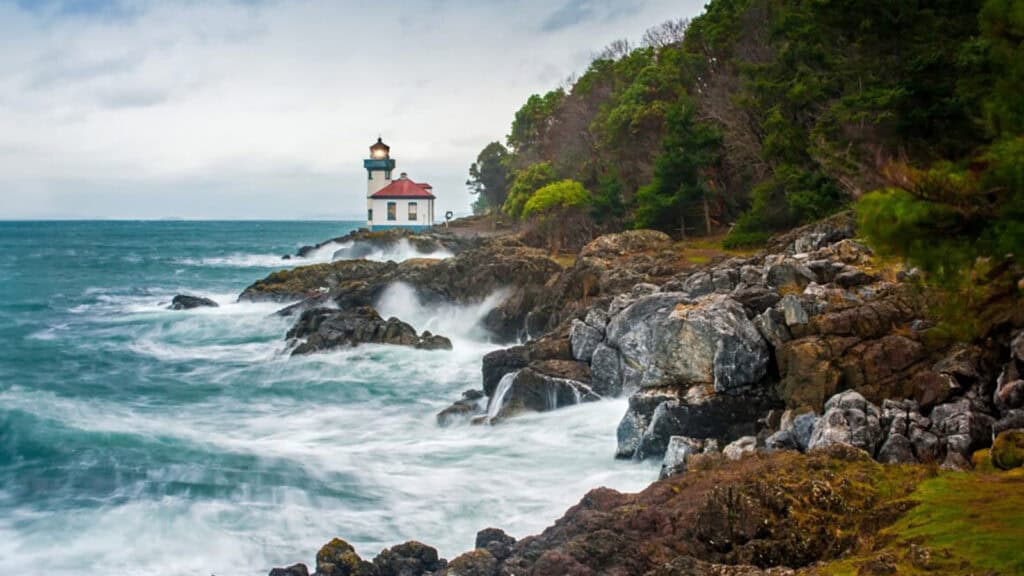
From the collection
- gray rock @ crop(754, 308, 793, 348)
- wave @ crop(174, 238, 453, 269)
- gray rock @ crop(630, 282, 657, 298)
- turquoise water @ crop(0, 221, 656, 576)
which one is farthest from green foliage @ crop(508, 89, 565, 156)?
gray rock @ crop(754, 308, 793, 348)

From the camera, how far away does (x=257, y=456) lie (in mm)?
16719

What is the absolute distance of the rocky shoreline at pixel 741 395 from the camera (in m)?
8.16

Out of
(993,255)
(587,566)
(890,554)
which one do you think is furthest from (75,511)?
(993,255)

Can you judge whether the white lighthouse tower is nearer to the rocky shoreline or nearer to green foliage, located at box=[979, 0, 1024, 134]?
the rocky shoreline

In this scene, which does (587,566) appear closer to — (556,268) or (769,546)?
(769,546)

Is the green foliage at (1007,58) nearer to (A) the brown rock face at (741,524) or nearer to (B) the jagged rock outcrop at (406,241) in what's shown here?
(A) the brown rock face at (741,524)

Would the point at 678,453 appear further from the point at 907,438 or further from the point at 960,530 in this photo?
the point at 960,530

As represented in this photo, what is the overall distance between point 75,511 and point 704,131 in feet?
87.8

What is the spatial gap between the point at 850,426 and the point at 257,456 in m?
11.6

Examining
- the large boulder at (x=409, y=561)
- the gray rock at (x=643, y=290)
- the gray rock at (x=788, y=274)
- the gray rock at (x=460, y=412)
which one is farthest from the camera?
the gray rock at (x=643, y=290)

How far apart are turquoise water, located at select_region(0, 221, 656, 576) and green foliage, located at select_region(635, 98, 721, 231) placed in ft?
28.9

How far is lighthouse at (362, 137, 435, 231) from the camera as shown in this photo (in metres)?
73.8

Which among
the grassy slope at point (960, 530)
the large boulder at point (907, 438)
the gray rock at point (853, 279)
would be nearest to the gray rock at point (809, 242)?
the gray rock at point (853, 279)

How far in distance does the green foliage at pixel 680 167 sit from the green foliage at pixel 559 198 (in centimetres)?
625
